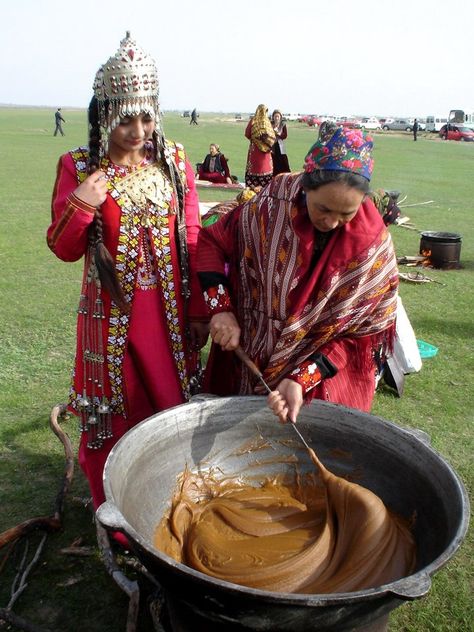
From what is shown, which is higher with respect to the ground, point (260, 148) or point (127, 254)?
point (260, 148)

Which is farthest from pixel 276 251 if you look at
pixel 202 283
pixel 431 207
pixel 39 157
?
pixel 39 157

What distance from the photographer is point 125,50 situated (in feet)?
7.20

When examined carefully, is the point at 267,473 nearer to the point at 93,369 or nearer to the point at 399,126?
the point at 93,369

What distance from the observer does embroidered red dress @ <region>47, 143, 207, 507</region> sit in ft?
7.74

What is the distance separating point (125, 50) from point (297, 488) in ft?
6.01

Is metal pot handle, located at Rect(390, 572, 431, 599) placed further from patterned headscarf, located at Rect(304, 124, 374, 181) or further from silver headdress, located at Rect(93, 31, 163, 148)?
silver headdress, located at Rect(93, 31, 163, 148)

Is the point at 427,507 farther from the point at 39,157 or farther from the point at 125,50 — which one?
the point at 39,157

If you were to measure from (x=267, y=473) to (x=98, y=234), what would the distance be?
1206 millimetres

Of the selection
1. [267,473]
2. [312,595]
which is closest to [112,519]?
[312,595]

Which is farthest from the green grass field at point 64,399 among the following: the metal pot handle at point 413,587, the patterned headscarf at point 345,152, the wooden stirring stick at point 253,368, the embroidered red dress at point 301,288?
the patterned headscarf at point 345,152

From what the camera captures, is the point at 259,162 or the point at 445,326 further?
the point at 259,162

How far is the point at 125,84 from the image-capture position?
2172 millimetres

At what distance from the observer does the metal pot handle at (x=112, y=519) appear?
1.60 meters

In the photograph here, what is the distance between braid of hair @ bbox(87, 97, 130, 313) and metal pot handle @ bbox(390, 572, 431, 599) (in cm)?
148
